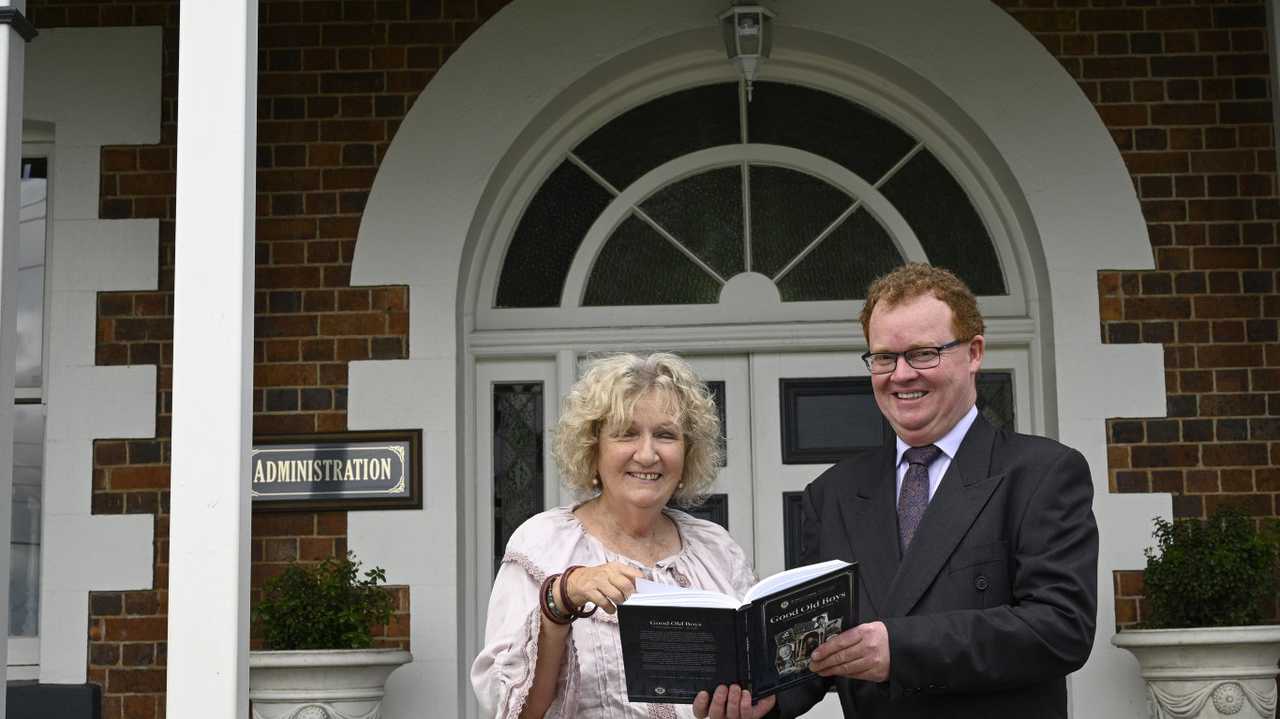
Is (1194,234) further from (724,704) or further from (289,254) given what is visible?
(724,704)

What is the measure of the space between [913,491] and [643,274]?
115 inches

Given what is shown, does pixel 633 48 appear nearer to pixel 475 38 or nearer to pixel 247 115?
pixel 475 38

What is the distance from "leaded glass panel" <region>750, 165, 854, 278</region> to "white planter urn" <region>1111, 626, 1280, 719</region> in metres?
1.92

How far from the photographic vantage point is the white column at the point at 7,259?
3.29 m

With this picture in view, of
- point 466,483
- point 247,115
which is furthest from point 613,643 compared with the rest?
point 466,483

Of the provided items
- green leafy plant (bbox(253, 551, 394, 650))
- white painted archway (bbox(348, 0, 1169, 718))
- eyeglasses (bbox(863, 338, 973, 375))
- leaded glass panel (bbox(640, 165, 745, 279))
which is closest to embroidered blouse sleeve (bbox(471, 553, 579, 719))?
eyeglasses (bbox(863, 338, 973, 375))

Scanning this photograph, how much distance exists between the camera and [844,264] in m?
5.78

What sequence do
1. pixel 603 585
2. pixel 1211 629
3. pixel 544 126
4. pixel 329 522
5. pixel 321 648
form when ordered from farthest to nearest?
pixel 544 126 → pixel 329 522 → pixel 321 648 → pixel 1211 629 → pixel 603 585

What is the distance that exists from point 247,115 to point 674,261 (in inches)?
107

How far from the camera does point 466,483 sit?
5.57 m

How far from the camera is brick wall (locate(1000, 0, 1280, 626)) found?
210 inches

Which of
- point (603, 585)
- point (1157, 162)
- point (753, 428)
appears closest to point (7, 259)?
point (603, 585)

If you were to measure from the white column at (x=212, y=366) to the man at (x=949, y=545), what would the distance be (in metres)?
1.18

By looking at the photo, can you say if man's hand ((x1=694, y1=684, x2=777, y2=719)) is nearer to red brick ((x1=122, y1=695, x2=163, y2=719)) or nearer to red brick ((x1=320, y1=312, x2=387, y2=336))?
red brick ((x1=320, y1=312, x2=387, y2=336))
